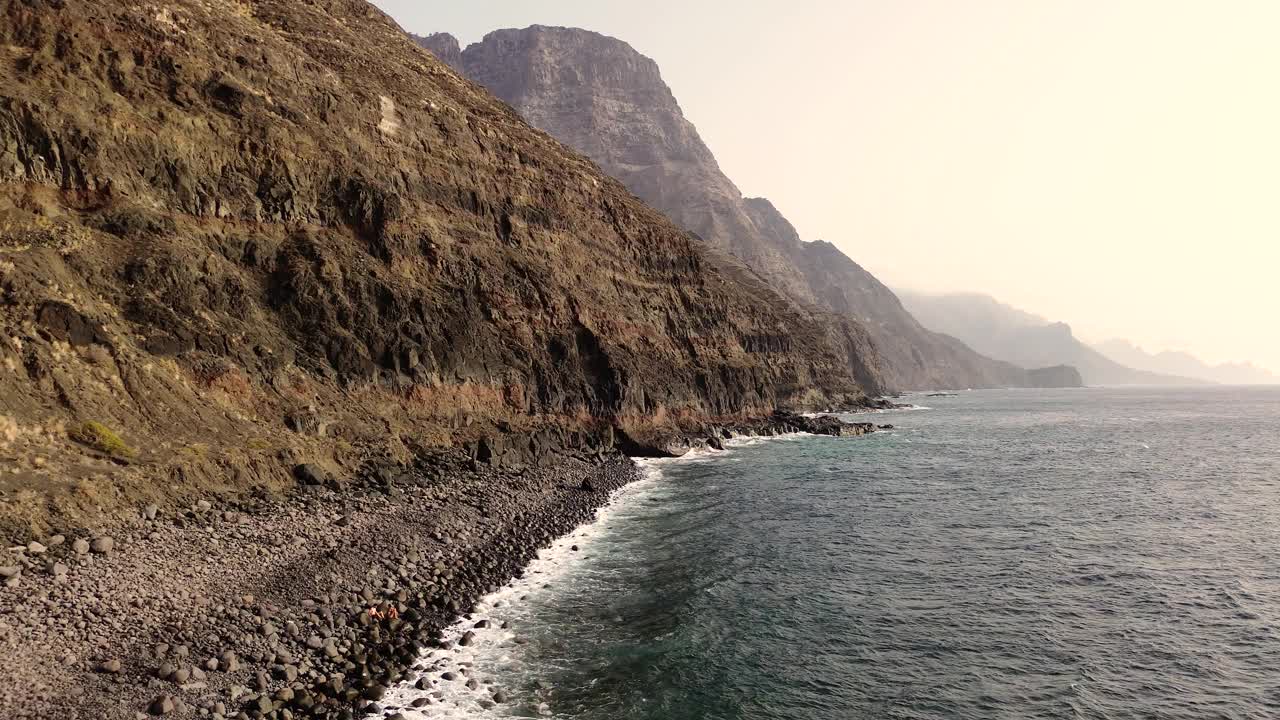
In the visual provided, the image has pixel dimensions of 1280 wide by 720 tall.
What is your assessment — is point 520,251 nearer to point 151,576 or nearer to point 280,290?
point 280,290

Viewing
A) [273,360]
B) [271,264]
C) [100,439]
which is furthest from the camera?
[271,264]

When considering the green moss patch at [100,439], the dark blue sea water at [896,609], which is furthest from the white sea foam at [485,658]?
the green moss patch at [100,439]

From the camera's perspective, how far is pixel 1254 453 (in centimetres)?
7569

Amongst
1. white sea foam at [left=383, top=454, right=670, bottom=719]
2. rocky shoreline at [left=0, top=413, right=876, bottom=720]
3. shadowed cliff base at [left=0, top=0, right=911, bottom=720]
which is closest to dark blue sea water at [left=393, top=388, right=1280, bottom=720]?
white sea foam at [left=383, top=454, right=670, bottom=719]

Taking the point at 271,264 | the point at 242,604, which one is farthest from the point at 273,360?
the point at 242,604

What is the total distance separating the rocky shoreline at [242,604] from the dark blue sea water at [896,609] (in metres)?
2.49

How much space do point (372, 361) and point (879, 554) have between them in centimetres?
3704

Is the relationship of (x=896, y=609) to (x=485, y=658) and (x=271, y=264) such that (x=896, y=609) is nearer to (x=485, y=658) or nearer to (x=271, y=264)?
(x=485, y=658)

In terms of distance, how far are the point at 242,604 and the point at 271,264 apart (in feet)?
101

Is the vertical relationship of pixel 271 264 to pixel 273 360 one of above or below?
above

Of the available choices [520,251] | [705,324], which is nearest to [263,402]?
[520,251]

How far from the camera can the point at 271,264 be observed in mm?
43875

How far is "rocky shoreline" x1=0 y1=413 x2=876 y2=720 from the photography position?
16141mm

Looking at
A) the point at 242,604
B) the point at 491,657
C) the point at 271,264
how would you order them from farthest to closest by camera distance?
1. the point at 271,264
2. the point at 491,657
3. the point at 242,604
